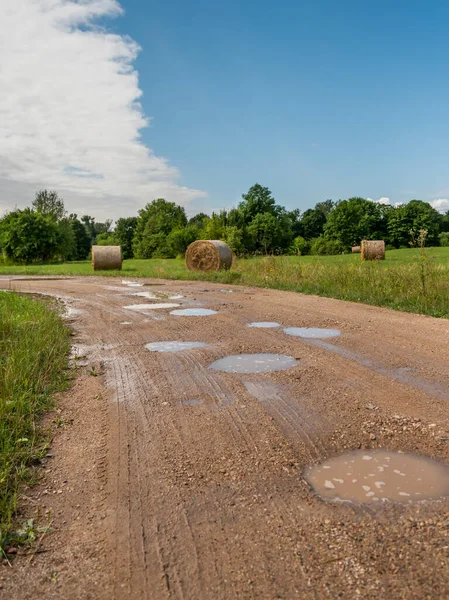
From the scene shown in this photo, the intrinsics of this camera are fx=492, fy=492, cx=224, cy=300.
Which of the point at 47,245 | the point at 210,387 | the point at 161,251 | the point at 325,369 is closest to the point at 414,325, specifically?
the point at 325,369

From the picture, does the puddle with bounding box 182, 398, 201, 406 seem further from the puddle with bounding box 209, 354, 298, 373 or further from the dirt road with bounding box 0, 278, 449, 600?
the puddle with bounding box 209, 354, 298, 373

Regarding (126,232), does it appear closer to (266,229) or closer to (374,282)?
(266,229)

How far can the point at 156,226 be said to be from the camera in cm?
8000

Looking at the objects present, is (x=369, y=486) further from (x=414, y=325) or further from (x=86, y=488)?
(x=414, y=325)

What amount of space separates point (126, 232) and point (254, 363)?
87.6 metres

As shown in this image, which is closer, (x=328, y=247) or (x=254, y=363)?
(x=254, y=363)

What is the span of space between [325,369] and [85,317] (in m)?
5.71

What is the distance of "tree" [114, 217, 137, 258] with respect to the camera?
89.0 meters

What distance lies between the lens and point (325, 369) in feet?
17.9

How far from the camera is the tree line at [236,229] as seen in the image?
171 ft

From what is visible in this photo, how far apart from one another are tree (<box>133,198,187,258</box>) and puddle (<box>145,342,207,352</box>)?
61.0 meters

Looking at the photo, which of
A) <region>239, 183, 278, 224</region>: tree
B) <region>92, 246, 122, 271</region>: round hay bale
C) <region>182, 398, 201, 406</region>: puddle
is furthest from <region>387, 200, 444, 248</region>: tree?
<region>182, 398, 201, 406</region>: puddle

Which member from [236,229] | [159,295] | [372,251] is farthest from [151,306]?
[236,229]

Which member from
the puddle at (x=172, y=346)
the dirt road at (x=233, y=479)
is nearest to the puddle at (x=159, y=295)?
the puddle at (x=172, y=346)
